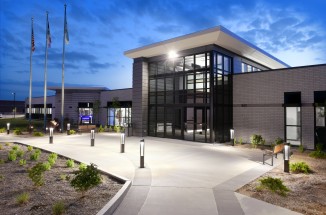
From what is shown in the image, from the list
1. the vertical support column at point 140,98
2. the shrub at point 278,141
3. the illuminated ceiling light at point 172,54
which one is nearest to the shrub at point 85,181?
the shrub at point 278,141

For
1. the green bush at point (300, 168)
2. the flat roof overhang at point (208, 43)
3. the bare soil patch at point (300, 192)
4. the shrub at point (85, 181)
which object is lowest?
the bare soil patch at point (300, 192)

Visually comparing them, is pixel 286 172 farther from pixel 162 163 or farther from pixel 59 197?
pixel 59 197

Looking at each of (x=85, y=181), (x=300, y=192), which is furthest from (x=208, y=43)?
(x=85, y=181)

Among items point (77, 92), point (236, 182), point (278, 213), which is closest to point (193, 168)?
point (236, 182)

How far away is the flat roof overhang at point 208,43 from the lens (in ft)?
53.9

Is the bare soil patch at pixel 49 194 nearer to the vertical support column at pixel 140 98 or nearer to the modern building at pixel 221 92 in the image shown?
the modern building at pixel 221 92

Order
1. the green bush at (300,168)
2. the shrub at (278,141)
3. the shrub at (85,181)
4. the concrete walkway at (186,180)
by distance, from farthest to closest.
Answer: the shrub at (278,141)
the green bush at (300,168)
the shrub at (85,181)
the concrete walkway at (186,180)

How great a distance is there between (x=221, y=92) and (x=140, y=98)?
753 cm

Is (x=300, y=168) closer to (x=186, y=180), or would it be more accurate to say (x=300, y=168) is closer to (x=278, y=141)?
(x=186, y=180)

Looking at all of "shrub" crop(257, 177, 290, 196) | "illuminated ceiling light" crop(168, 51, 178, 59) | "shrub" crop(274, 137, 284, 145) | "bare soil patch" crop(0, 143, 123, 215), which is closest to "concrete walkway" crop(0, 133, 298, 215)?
"bare soil patch" crop(0, 143, 123, 215)

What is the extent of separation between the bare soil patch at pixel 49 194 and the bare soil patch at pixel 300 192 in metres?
4.17

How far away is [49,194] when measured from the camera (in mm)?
6809

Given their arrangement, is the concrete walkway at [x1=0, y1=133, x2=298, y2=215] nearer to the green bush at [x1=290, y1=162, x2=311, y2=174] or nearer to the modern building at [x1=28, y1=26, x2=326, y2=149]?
the green bush at [x1=290, y1=162, x2=311, y2=174]

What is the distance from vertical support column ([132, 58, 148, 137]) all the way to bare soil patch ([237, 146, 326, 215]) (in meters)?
13.9
